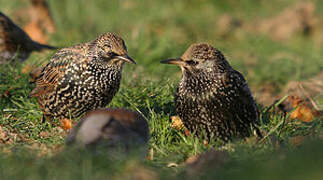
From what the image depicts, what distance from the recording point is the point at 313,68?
8.97 meters

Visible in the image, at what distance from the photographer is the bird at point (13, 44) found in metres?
7.41

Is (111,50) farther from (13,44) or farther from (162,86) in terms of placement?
(13,44)

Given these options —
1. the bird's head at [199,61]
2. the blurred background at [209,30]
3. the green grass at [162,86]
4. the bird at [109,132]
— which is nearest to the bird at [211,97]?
the bird's head at [199,61]

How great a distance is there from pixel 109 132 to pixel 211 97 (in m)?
1.19

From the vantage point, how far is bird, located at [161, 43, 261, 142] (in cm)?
498

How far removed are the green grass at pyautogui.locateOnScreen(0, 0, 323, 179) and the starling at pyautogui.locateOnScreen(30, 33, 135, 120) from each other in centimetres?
31

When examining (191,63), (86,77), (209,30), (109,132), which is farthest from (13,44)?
(209,30)

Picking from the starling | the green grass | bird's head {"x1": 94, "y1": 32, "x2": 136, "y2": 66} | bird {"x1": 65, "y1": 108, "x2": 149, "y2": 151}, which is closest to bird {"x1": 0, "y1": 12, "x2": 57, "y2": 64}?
the green grass

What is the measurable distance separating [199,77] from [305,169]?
→ 1.87 m

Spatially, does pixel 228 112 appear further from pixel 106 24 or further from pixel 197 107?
pixel 106 24

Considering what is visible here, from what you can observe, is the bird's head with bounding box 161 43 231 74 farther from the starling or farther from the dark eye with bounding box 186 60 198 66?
the starling

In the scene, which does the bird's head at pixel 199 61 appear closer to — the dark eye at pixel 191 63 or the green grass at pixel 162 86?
the dark eye at pixel 191 63

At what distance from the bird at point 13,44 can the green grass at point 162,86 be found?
184 mm

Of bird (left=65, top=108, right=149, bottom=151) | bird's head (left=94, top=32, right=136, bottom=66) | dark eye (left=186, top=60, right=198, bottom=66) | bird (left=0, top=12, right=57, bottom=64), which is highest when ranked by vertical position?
bird (left=0, top=12, right=57, bottom=64)
